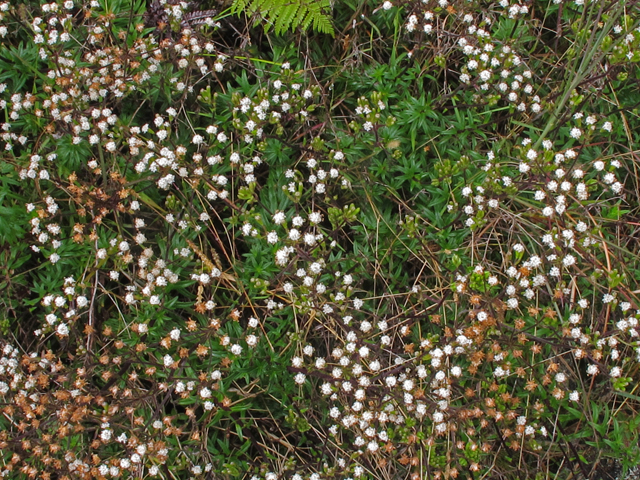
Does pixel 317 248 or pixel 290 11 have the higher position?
pixel 290 11

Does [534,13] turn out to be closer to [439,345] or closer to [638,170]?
[638,170]

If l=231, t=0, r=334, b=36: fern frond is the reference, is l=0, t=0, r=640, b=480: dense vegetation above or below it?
below

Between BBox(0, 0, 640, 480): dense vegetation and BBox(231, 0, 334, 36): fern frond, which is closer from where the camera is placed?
BBox(0, 0, 640, 480): dense vegetation

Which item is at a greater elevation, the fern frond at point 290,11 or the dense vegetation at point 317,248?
the fern frond at point 290,11

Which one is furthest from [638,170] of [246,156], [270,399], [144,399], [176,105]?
[144,399]

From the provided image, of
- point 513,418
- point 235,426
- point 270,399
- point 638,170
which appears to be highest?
point 638,170

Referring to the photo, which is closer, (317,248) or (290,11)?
(317,248)

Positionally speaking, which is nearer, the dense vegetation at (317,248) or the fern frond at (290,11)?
the dense vegetation at (317,248)

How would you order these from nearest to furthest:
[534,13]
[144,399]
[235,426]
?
1. [144,399]
2. [235,426]
3. [534,13]
